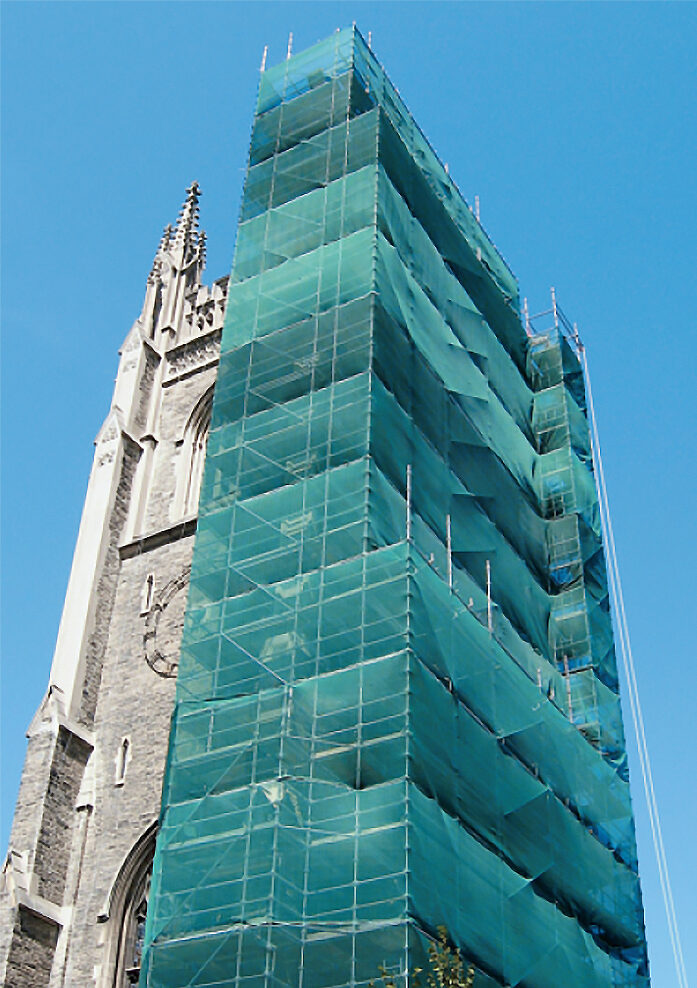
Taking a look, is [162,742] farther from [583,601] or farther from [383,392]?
[583,601]

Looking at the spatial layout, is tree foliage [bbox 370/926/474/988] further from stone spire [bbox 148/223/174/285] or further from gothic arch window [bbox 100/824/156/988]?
stone spire [bbox 148/223/174/285]

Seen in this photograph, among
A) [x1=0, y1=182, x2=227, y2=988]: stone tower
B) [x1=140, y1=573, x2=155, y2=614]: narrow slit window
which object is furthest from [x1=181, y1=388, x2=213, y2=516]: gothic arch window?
[x1=140, y1=573, x2=155, y2=614]: narrow slit window

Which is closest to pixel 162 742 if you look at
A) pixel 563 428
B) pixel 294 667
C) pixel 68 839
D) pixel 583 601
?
pixel 68 839

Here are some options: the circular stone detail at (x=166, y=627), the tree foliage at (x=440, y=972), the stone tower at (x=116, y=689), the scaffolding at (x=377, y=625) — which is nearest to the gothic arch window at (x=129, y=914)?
the stone tower at (x=116, y=689)

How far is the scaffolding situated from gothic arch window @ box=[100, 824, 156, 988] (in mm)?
2660

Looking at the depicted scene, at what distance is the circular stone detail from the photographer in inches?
858

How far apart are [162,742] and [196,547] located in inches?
123

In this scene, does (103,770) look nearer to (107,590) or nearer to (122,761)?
(122,761)

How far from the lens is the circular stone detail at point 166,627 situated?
21797mm

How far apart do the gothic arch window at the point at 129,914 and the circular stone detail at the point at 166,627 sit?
3.02 metres

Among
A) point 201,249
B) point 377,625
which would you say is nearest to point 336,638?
point 377,625

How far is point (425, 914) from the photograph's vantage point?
15.2 m

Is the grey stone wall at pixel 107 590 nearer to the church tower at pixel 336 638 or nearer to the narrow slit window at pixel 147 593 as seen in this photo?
the church tower at pixel 336 638

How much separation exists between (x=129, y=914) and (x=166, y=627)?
194 inches
